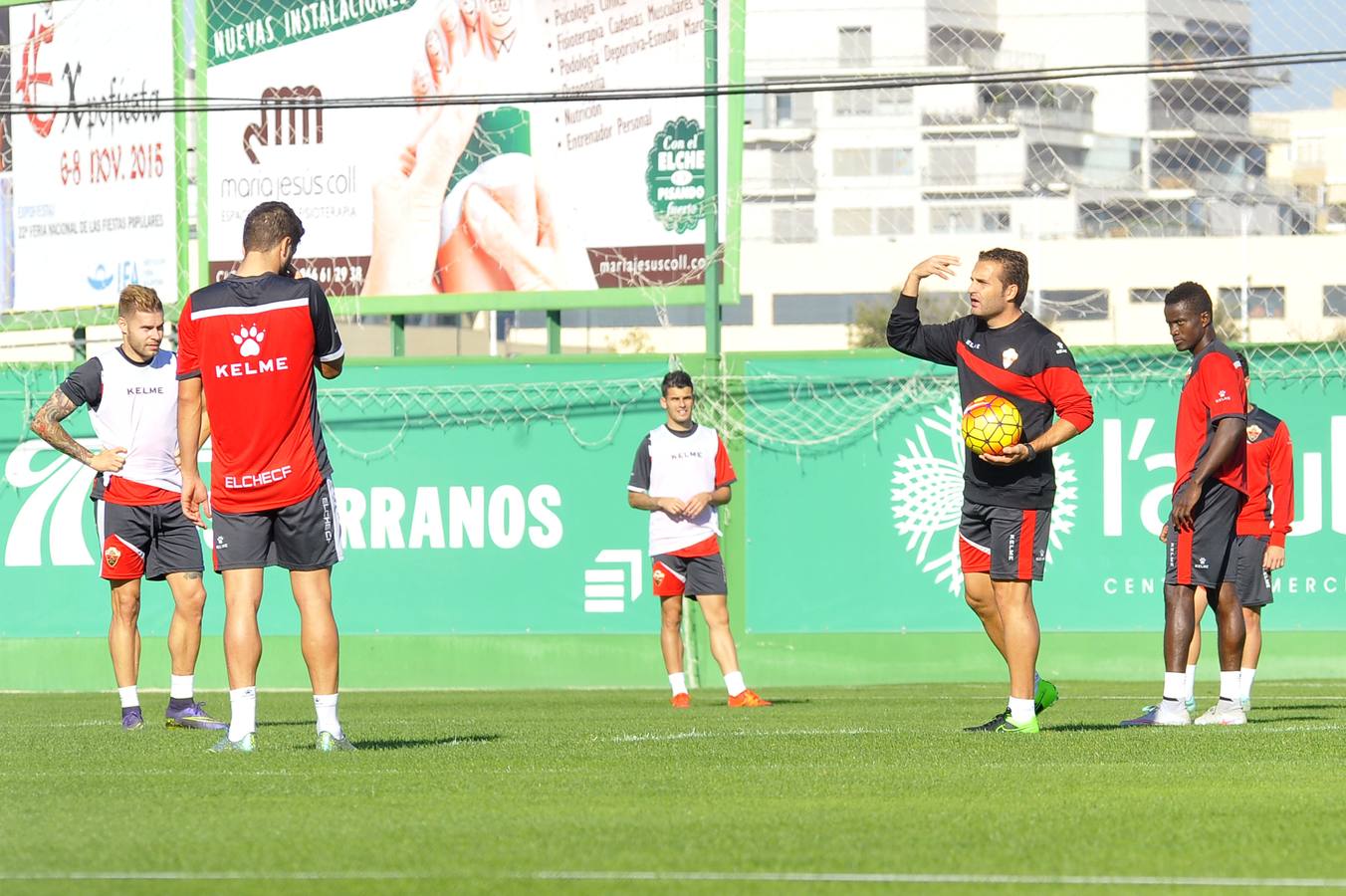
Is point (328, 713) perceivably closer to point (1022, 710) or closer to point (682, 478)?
point (1022, 710)

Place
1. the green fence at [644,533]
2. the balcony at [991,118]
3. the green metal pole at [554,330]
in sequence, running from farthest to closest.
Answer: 1. the balcony at [991,118]
2. the green metal pole at [554,330]
3. the green fence at [644,533]

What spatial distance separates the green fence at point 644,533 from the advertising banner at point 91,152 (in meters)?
2.24

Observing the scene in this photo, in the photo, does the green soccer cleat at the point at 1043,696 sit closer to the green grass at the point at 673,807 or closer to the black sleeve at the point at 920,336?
the green grass at the point at 673,807

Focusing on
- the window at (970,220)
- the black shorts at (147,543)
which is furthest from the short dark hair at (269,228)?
the window at (970,220)

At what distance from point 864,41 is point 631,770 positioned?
2436cm

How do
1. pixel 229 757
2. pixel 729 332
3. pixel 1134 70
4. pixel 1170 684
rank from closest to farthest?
pixel 229 757 → pixel 1170 684 → pixel 1134 70 → pixel 729 332

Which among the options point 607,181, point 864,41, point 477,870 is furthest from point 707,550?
point 864,41

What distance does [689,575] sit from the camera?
1266 centimetres

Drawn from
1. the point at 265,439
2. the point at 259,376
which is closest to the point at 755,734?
the point at 265,439

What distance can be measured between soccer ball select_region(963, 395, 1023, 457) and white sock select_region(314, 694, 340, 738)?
2.69 meters

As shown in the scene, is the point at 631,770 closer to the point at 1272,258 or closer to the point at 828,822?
the point at 828,822

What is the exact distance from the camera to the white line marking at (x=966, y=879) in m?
4.44

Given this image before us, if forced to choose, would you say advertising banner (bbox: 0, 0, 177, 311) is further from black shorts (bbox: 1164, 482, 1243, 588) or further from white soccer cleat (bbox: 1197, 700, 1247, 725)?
white soccer cleat (bbox: 1197, 700, 1247, 725)

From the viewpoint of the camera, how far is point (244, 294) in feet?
24.6
